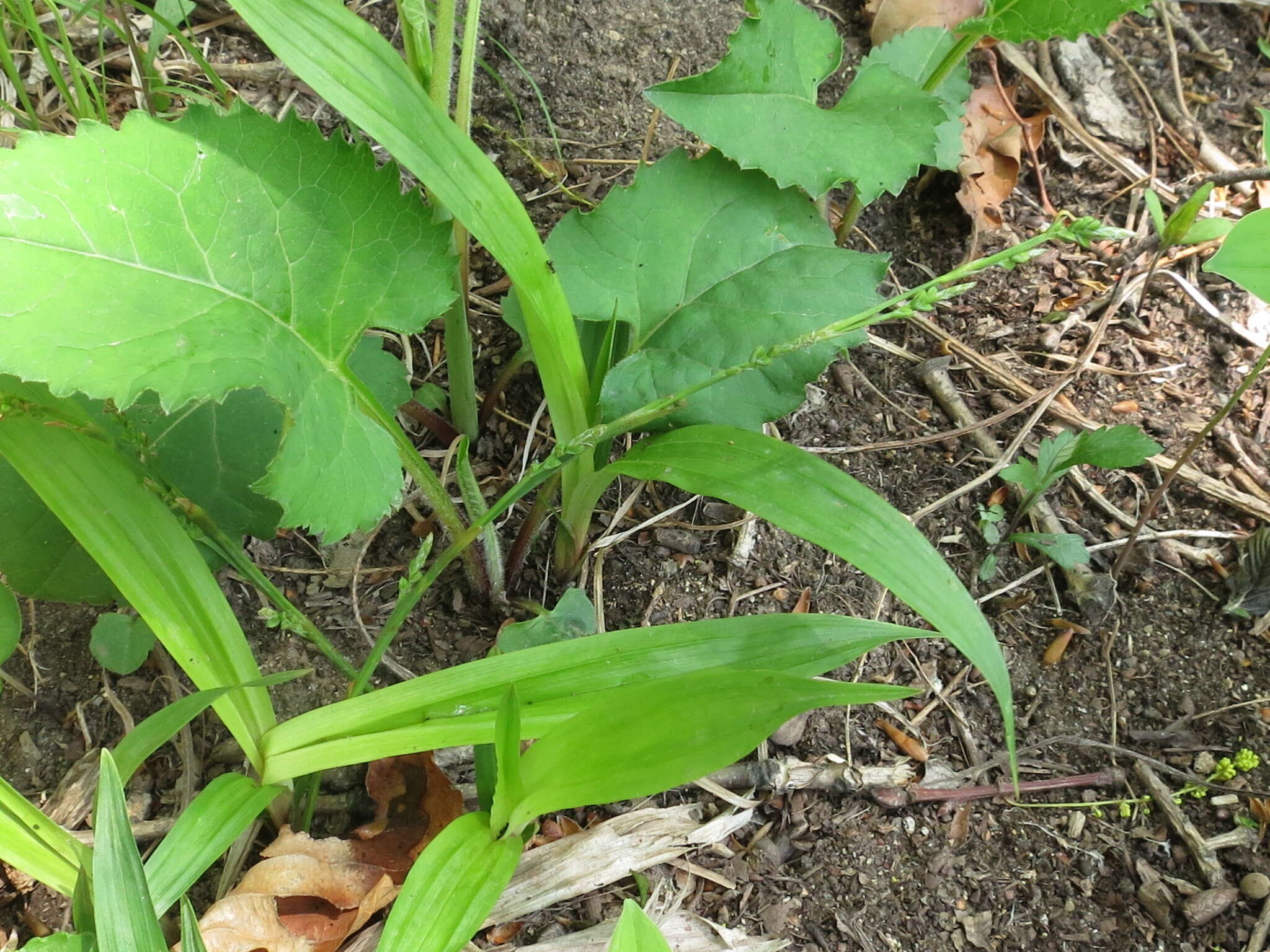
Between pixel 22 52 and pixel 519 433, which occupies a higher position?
pixel 22 52

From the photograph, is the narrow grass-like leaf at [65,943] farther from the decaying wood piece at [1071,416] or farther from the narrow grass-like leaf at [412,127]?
the decaying wood piece at [1071,416]

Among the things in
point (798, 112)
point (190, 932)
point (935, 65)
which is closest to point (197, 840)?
point (190, 932)

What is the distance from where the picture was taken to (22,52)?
4.89 feet

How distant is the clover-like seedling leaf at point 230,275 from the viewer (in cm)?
83

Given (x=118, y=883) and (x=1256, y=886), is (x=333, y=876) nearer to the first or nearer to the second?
(x=118, y=883)

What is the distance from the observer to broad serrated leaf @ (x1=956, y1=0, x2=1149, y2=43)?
4.09 feet

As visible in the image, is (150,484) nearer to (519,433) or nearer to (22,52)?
(519,433)

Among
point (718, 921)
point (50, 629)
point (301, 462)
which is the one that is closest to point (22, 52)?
point (50, 629)

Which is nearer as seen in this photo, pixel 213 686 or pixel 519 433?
pixel 213 686

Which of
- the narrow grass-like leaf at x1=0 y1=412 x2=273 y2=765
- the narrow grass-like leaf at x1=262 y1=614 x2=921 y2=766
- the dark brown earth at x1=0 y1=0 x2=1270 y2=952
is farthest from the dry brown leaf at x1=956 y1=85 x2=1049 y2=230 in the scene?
the narrow grass-like leaf at x1=0 y1=412 x2=273 y2=765

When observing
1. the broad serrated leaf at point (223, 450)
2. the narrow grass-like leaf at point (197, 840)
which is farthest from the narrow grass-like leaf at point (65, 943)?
the broad serrated leaf at point (223, 450)

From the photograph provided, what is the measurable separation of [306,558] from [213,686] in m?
0.34

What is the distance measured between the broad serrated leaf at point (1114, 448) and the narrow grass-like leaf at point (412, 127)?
0.82 meters

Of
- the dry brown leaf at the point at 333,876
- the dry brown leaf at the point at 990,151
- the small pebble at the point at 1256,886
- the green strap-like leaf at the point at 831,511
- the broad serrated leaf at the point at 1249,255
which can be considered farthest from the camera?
the dry brown leaf at the point at 990,151
